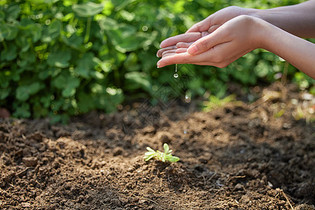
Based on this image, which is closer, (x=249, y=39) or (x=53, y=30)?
(x=249, y=39)

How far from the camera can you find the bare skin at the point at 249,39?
5.86 feet

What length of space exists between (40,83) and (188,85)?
1419mm

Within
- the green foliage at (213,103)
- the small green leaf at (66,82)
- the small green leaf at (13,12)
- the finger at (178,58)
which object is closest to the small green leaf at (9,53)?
the small green leaf at (13,12)

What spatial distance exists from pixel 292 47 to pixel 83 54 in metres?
1.74

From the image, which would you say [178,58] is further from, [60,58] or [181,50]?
[60,58]

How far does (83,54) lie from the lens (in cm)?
290

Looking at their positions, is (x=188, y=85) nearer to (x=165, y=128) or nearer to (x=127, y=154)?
(x=165, y=128)

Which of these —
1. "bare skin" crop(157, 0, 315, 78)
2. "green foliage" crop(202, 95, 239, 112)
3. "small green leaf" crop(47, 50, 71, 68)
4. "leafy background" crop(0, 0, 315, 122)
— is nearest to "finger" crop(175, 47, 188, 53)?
"bare skin" crop(157, 0, 315, 78)

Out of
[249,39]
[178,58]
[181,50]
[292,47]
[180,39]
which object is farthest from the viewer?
[180,39]

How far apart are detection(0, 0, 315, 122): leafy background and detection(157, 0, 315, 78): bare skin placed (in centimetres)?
88

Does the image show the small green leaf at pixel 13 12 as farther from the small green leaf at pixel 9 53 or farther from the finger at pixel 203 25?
the finger at pixel 203 25

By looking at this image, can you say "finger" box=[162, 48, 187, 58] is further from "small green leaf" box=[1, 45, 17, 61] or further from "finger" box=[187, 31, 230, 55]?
"small green leaf" box=[1, 45, 17, 61]

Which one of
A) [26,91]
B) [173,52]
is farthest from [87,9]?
[173,52]

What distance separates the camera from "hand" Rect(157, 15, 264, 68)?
185 centimetres
